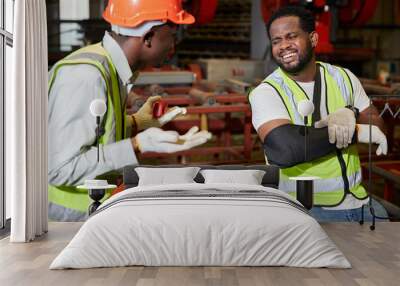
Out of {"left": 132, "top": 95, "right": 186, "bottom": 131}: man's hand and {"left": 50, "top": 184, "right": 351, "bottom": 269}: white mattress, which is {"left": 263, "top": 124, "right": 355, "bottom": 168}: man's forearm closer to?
{"left": 132, "top": 95, "right": 186, "bottom": 131}: man's hand

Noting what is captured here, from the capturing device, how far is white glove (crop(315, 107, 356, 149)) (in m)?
6.31

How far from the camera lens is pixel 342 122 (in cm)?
632

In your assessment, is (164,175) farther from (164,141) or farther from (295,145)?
(295,145)

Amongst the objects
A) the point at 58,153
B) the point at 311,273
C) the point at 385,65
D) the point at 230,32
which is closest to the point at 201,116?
the point at 230,32

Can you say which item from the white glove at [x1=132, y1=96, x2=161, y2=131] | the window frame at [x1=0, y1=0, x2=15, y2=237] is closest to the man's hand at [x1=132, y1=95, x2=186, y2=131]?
the white glove at [x1=132, y1=96, x2=161, y2=131]

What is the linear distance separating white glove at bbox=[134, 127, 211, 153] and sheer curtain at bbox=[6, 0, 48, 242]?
31.8 inches

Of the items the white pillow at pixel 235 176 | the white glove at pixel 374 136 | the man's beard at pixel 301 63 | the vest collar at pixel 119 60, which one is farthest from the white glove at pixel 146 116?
the white glove at pixel 374 136

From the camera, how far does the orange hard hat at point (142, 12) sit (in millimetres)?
6289

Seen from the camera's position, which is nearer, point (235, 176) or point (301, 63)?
point (235, 176)

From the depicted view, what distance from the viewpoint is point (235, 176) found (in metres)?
6.08

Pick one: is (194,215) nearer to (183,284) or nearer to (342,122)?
(183,284)

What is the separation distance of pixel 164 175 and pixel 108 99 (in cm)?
78

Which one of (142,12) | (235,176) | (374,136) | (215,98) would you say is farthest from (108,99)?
(374,136)

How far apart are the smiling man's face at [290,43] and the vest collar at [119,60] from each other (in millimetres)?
1182
